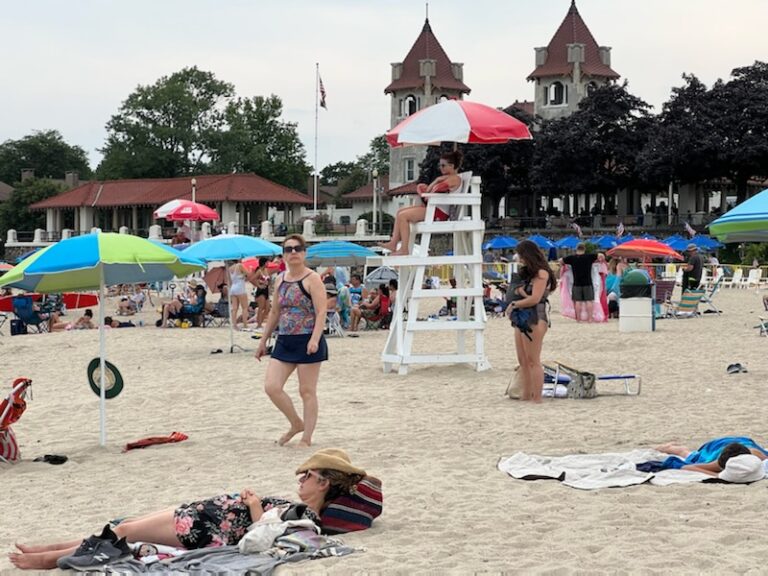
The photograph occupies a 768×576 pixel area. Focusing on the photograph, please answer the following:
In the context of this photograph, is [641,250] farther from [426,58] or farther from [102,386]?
[426,58]

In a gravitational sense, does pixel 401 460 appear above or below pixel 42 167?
below

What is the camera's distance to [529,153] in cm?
6962

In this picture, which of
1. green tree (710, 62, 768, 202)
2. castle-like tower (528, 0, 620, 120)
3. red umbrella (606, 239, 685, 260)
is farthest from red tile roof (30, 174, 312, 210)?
red umbrella (606, 239, 685, 260)

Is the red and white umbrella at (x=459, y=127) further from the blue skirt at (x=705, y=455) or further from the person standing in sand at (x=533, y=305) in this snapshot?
the blue skirt at (x=705, y=455)

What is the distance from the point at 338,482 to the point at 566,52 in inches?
2835

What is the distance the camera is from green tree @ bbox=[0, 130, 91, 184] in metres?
112

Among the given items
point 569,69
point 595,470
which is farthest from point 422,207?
point 569,69

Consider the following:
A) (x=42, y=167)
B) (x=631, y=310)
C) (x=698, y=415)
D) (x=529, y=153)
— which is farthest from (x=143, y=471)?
(x=42, y=167)

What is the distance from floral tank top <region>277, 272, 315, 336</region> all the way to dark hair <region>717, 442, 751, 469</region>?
3.07 m

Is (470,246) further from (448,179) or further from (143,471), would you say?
(143,471)

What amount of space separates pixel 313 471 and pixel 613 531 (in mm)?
1555

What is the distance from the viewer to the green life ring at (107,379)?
32.0ft

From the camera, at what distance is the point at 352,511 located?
632 cm

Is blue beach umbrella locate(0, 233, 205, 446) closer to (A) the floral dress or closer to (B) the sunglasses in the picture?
(B) the sunglasses
